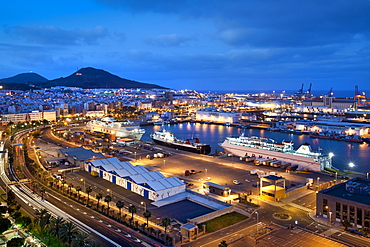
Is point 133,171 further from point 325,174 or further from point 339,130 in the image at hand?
point 339,130

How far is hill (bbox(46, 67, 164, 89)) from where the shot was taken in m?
107

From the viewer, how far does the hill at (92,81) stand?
351 feet

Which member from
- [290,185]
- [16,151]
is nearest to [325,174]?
[290,185]

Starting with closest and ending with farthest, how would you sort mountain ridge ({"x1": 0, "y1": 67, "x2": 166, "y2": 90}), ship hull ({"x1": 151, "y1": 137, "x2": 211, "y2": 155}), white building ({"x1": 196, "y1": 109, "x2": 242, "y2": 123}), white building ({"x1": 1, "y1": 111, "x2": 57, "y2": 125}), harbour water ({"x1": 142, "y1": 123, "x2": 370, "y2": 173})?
harbour water ({"x1": 142, "y1": 123, "x2": 370, "y2": 173}) → ship hull ({"x1": 151, "y1": 137, "x2": 211, "y2": 155}) → white building ({"x1": 1, "y1": 111, "x2": 57, "y2": 125}) → white building ({"x1": 196, "y1": 109, "x2": 242, "y2": 123}) → mountain ridge ({"x1": 0, "y1": 67, "x2": 166, "y2": 90})

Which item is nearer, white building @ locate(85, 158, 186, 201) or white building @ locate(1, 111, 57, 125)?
white building @ locate(85, 158, 186, 201)

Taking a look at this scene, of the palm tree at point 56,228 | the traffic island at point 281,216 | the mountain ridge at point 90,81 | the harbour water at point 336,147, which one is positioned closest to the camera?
the palm tree at point 56,228

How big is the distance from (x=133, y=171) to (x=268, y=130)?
21.0 meters

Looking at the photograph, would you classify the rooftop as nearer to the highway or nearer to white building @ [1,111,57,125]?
the highway

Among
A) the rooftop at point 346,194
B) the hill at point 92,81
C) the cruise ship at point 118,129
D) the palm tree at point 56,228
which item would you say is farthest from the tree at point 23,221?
the hill at point 92,81

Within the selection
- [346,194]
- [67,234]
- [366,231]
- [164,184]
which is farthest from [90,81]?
[366,231]

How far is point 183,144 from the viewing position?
18.5 m

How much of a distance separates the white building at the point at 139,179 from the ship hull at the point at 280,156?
647 centimetres

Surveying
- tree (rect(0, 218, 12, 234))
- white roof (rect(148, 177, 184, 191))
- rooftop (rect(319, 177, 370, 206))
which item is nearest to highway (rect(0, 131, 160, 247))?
tree (rect(0, 218, 12, 234))

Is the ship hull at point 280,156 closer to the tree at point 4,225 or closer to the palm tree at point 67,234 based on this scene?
the palm tree at point 67,234
